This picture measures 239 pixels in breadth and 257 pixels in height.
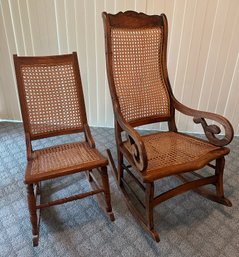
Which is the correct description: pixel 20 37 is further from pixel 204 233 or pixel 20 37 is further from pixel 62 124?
pixel 204 233

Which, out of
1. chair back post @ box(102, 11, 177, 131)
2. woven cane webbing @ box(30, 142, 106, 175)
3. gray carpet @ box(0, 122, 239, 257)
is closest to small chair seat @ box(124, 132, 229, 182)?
chair back post @ box(102, 11, 177, 131)

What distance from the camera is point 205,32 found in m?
2.04

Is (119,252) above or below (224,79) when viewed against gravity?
below

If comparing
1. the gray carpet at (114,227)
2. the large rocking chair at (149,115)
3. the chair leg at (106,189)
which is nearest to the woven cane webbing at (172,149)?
the large rocking chair at (149,115)

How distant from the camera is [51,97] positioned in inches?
59.1

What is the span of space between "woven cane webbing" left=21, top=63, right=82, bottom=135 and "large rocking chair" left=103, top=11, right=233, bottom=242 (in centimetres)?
30

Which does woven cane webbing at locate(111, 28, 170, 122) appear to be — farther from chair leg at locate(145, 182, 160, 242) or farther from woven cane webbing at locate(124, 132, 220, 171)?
chair leg at locate(145, 182, 160, 242)

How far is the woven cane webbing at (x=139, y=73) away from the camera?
147 centimetres

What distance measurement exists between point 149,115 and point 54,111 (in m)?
0.67

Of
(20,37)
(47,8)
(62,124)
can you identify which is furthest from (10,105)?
(62,124)

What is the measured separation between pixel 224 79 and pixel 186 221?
1.47 metres

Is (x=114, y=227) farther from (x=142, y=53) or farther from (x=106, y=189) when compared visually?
(x=142, y=53)

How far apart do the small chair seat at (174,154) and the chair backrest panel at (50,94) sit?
0.44m

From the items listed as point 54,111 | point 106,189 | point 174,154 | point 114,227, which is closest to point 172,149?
point 174,154
